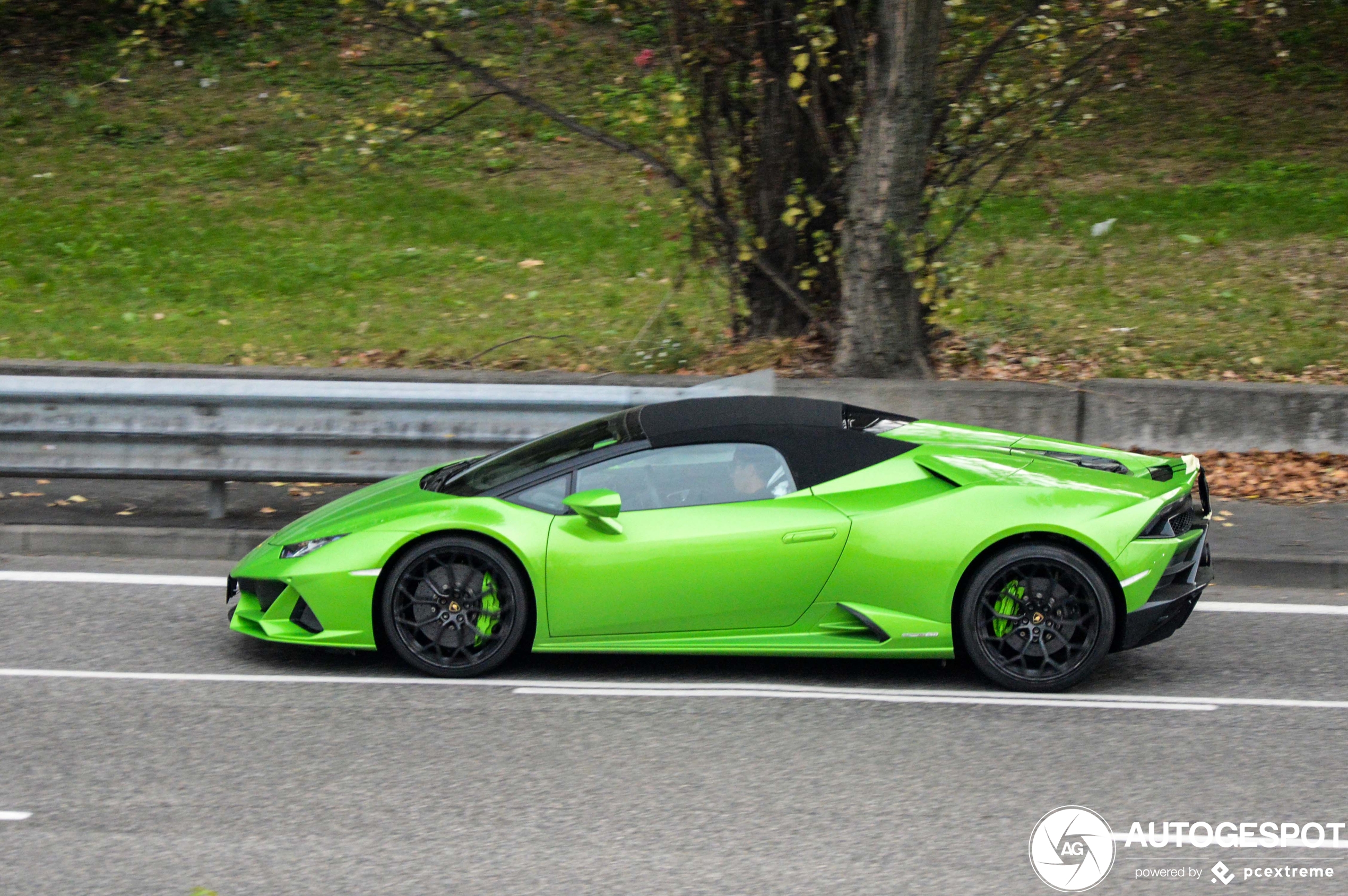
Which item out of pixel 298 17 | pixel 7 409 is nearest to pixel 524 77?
pixel 298 17

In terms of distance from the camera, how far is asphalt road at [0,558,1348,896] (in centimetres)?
424

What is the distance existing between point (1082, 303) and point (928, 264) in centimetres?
295

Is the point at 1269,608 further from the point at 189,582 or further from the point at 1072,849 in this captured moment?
the point at 189,582

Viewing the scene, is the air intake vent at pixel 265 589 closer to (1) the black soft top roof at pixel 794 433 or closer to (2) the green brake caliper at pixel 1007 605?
(1) the black soft top roof at pixel 794 433

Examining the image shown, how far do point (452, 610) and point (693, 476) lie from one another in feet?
3.93

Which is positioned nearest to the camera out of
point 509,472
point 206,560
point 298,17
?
point 509,472

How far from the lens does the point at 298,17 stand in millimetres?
18922

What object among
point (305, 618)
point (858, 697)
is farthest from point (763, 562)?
point (305, 618)

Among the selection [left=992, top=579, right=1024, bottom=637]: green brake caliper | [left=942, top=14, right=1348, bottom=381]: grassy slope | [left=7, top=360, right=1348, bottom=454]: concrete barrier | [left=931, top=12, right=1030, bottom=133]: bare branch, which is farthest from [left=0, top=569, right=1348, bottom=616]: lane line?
[left=931, top=12, right=1030, bottom=133]: bare branch

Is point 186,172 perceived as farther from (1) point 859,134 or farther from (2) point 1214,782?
(2) point 1214,782

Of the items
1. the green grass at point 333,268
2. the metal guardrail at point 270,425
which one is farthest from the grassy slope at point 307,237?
the metal guardrail at point 270,425

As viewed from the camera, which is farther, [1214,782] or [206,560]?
[206,560]

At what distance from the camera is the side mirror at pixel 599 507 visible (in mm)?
5656

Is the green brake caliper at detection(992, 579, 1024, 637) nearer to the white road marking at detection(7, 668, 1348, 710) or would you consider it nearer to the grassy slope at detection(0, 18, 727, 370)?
the white road marking at detection(7, 668, 1348, 710)
